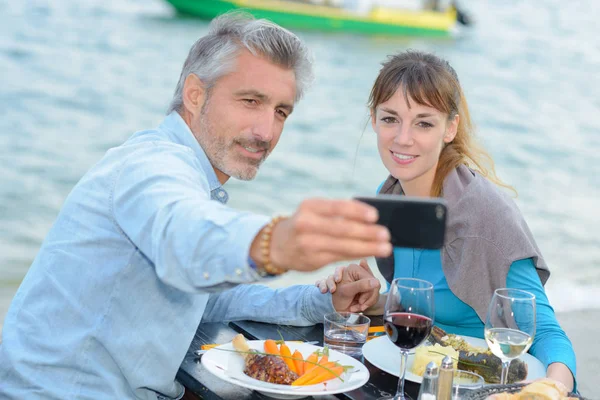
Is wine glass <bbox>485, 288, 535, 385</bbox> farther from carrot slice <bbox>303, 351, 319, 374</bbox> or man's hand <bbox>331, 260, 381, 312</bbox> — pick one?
man's hand <bbox>331, 260, 381, 312</bbox>

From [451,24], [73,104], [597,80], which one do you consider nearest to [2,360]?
[73,104]

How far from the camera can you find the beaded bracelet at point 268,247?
137 cm

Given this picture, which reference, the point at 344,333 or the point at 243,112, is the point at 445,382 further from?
the point at 243,112

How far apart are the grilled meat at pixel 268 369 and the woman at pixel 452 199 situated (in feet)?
1.79

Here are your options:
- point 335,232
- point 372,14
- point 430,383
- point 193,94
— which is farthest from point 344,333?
point 372,14

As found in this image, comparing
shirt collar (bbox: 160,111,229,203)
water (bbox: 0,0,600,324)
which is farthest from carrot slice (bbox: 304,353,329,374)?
water (bbox: 0,0,600,324)

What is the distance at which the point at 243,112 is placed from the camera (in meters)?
2.24

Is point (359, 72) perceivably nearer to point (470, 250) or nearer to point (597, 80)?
point (597, 80)

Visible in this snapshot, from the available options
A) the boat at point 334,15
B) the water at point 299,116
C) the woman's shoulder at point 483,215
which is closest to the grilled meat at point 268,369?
the woman's shoulder at point 483,215

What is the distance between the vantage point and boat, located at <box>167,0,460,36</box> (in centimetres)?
2452

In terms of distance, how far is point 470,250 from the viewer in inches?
103

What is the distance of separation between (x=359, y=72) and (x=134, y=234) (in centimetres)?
1876

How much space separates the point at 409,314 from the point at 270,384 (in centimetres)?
38

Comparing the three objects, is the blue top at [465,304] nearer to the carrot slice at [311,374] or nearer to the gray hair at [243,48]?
the carrot slice at [311,374]
